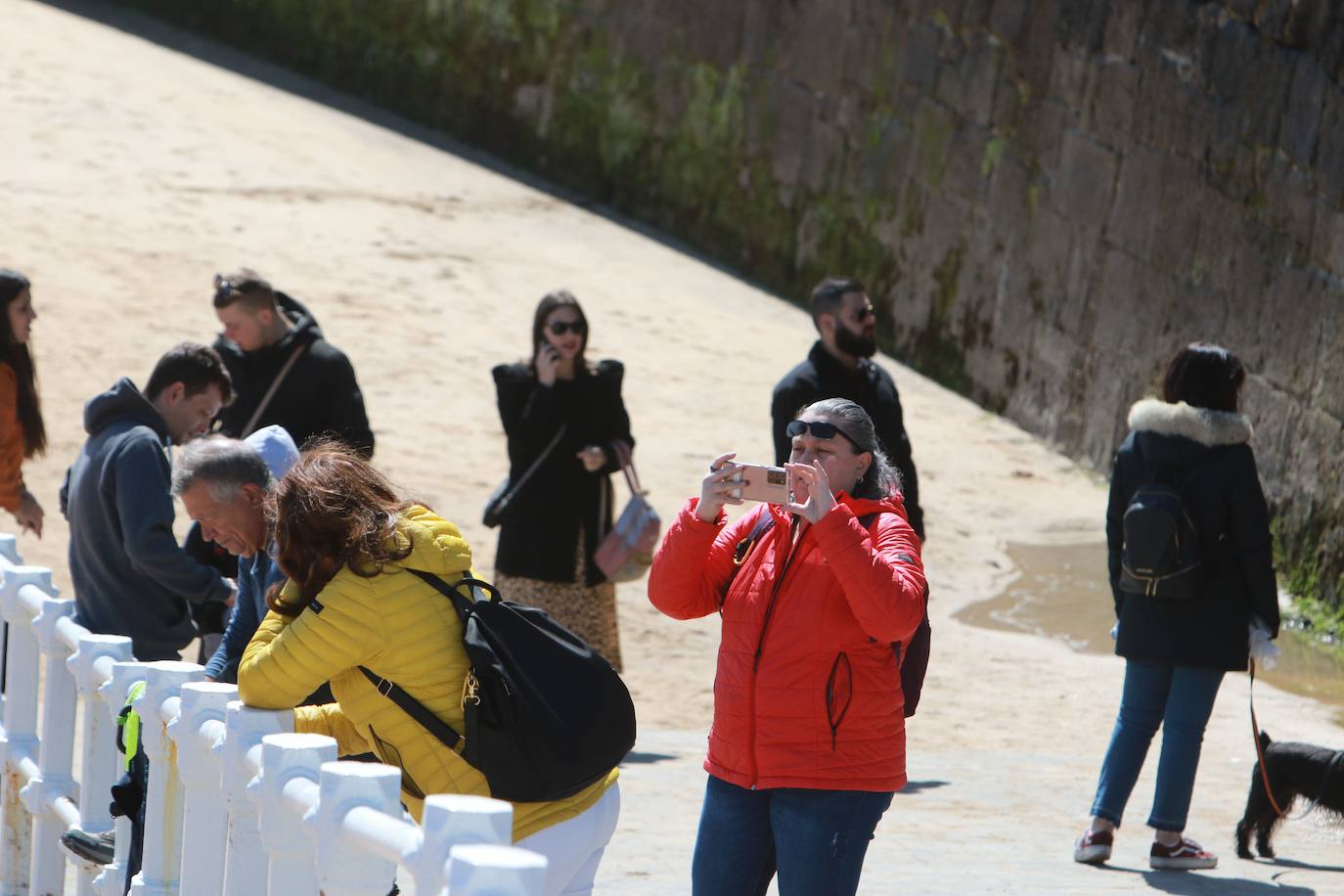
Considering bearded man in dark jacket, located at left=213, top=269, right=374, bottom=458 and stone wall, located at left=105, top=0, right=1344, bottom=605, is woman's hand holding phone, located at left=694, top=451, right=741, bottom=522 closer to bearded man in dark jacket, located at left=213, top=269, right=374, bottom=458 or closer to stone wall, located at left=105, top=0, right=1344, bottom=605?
bearded man in dark jacket, located at left=213, top=269, right=374, bottom=458

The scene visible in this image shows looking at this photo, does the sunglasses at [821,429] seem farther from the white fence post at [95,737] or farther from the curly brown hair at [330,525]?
the white fence post at [95,737]

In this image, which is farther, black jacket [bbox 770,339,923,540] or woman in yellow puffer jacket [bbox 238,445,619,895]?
black jacket [bbox 770,339,923,540]

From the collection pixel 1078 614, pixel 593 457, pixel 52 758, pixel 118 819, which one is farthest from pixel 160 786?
pixel 1078 614

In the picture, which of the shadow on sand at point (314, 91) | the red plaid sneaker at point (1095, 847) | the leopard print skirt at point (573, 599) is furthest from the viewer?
the shadow on sand at point (314, 91)

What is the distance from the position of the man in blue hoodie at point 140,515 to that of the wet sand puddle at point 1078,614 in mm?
4742

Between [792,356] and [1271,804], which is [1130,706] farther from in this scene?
[792,356]

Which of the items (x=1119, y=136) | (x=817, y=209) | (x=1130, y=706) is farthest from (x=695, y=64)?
(x=1130, y=706)

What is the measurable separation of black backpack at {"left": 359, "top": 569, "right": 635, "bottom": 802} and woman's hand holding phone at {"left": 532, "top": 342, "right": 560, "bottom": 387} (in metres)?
3.04

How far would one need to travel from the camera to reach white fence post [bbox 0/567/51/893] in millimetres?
4371

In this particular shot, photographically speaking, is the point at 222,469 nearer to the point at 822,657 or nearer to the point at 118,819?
the point at 118,819

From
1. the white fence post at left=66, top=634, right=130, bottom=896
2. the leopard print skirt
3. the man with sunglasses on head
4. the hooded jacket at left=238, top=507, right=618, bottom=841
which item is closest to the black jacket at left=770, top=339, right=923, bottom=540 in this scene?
the man with sunglasses on head

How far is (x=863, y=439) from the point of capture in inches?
138

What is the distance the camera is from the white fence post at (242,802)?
2.98 m

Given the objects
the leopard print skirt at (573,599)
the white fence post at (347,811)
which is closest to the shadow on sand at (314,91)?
the leopard print skirt at (573,599)
